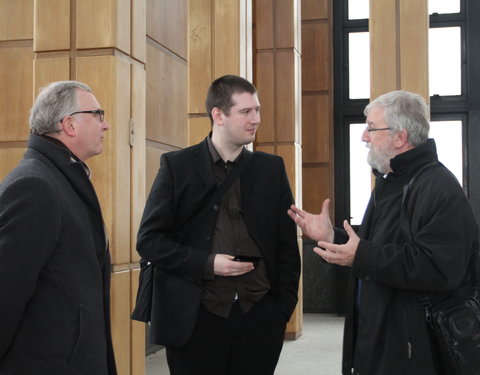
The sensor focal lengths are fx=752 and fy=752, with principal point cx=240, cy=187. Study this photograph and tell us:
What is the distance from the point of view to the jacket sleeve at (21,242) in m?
2.16

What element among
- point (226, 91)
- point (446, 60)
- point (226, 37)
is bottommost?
point (226, 91)

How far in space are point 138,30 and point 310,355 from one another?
14.1ft

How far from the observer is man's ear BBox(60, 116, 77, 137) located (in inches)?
99.0

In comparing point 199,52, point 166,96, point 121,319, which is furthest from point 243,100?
point 166,96

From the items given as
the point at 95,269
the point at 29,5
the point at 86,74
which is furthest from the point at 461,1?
the point at 95,269

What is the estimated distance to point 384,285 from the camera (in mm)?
2684

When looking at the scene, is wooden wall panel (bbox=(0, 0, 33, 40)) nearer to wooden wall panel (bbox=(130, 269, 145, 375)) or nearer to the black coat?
wooden wall panel (bbox=(130, 269, 145, 375))

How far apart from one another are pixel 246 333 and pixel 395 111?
106cm

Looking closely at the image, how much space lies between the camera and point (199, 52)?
6.18m

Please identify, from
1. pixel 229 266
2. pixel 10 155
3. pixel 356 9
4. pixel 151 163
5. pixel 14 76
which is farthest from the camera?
pixel 356 9

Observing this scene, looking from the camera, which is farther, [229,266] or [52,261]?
[229,266]

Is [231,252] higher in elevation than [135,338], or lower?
higher

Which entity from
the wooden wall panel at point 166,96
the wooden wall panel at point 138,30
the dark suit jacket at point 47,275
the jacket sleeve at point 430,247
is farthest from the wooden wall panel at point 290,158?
the dark suit jacket at point 47,275

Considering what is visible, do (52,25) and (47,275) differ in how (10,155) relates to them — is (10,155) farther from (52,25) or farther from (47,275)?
(47,275)
